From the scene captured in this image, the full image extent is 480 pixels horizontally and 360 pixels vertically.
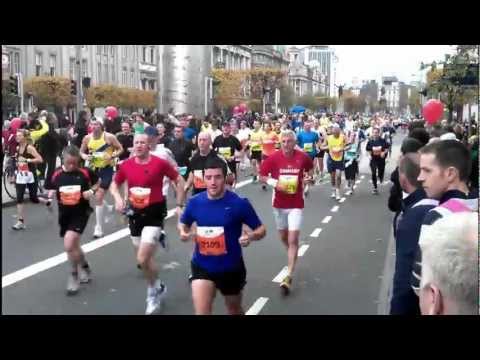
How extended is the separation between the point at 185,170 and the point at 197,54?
204 feet

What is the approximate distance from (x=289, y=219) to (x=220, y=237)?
8.96ft

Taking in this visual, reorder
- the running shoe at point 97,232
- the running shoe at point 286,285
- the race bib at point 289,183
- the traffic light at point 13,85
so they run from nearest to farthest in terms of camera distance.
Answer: the running shoe at point 286,285 < the race bib at point 289,183 < the running shoe at point 97,232 < the traffic light at point 13,85

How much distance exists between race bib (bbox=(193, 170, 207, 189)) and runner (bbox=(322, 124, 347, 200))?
6645 millimetres

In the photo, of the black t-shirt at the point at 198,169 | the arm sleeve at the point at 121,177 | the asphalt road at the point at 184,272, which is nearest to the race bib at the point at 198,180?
the black t-shirt at the point at 198,169

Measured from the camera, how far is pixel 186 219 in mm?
5004

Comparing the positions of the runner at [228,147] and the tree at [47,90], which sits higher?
the tree at [47,90]

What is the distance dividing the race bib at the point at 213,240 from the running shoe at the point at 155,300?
1448mm

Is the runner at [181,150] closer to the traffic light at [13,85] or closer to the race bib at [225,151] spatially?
the race bib at [225,151]

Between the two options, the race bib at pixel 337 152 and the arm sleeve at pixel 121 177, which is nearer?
the arm sleeve at pixel 121 177

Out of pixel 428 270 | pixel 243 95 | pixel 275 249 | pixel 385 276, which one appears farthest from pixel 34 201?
pixel 243 95

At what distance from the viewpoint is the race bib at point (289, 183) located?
753 centimetres

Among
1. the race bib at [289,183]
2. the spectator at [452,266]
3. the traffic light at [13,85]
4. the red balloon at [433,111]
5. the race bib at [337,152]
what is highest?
the traffic light at [13,85]

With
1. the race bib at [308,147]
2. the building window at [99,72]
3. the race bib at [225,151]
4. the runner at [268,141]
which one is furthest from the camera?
the building window at [99,72]

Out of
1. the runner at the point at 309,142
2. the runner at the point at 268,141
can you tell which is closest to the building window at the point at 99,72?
the runner at the point at 268,141
